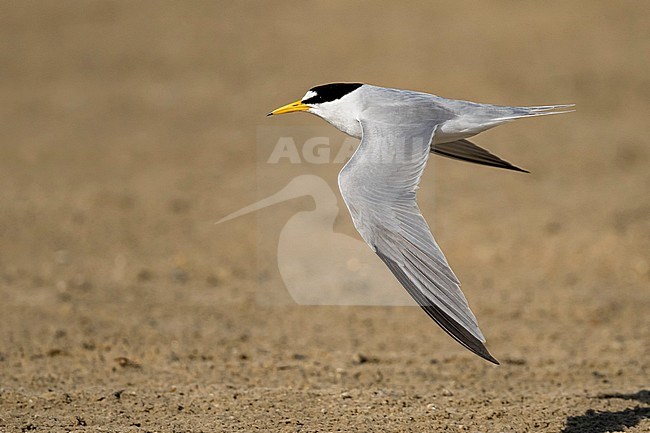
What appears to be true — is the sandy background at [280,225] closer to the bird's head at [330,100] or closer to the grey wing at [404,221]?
the grey wing at [404,221]

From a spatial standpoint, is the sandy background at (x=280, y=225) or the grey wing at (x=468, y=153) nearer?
the sandy background at (x=280, y=225)

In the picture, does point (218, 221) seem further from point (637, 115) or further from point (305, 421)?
point (637, 115)

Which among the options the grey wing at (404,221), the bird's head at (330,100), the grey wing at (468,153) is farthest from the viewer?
the grey wing at (468,153)

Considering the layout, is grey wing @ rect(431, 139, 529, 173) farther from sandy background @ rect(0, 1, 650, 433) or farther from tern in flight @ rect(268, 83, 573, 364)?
sandy background @ rect(0, 1, 650, 433)

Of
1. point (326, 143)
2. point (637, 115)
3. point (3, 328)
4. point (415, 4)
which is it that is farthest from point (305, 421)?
point (415, 4)

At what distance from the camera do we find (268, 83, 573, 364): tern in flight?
13.2ft

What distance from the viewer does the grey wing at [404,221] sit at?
13.1 feet

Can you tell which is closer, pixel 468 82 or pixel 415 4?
pixel 468 82

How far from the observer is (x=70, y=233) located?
→ 9016mm

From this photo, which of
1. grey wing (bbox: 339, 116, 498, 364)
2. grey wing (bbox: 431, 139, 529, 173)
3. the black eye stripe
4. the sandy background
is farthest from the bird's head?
A: the sandy background

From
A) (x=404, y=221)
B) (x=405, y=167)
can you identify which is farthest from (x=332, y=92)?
(x=404, y=221)

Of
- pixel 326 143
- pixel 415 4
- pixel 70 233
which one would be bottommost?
pixel 70 233

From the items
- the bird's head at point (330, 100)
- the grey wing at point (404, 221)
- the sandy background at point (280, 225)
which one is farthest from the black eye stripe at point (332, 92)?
the sandy background at point (280, 225)

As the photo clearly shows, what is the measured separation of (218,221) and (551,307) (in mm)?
3305
